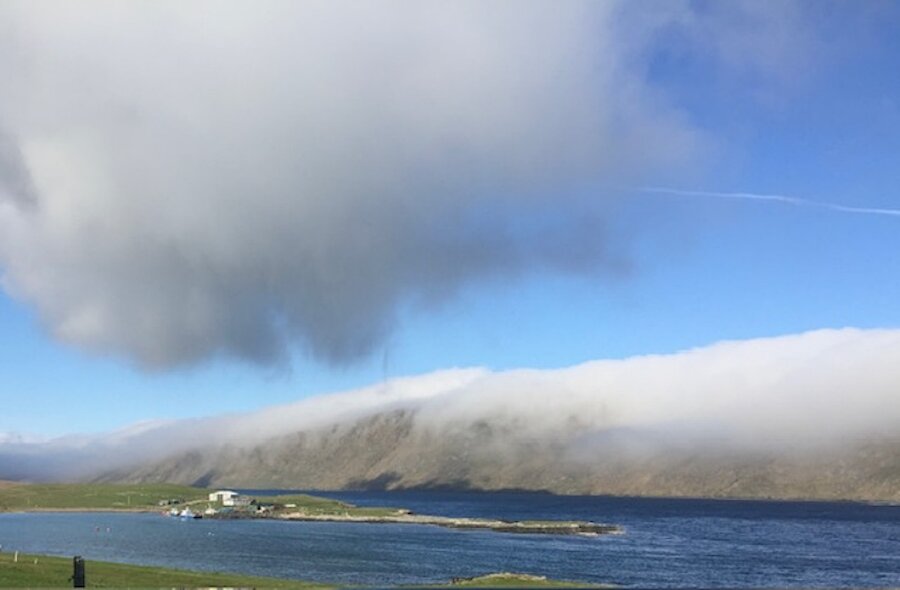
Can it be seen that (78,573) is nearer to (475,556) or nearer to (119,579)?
(119,579)

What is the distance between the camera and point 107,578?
72.3m

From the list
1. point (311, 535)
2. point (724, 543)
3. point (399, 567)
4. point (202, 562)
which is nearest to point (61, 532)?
point (311, 535)

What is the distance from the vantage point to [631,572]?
408 feet

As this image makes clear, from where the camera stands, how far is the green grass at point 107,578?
67000 mm

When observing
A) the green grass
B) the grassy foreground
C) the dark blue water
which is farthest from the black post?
the dark blue water

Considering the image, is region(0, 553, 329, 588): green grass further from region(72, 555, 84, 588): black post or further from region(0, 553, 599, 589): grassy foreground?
region(72, 555, 84, 588): black post

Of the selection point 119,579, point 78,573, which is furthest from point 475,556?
point 78,573

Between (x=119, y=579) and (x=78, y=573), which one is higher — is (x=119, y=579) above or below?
below

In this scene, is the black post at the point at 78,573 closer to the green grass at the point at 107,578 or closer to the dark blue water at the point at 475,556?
the green grass at the point at 107,578

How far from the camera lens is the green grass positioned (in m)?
67.0

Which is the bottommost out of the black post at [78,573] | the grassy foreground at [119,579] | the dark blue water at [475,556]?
the dark blue water at [475,556]

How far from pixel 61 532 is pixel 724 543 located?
148519mm

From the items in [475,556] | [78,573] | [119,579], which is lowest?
[475,556]

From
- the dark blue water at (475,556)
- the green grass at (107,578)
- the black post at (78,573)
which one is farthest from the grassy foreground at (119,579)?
the dark blue water at (475,556)
